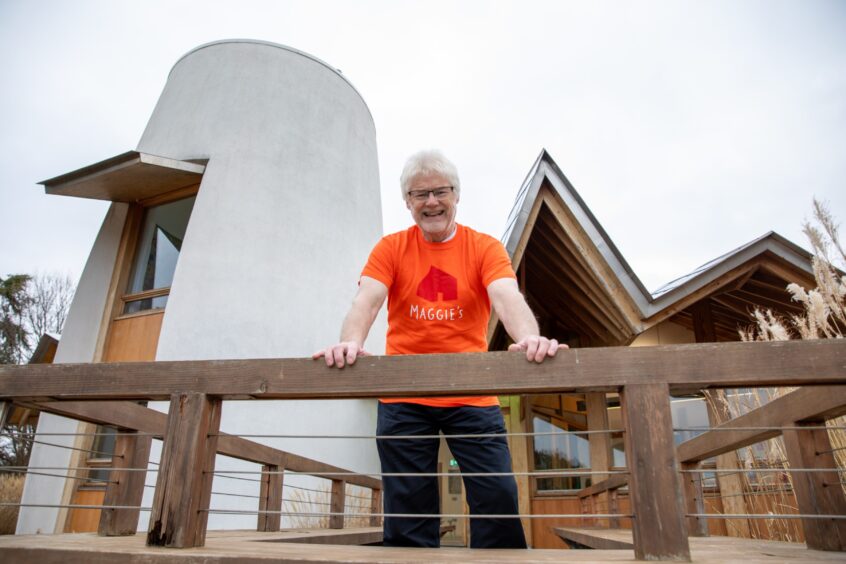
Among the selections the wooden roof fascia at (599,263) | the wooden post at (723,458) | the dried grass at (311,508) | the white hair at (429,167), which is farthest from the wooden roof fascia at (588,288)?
the white hair at (429,167)

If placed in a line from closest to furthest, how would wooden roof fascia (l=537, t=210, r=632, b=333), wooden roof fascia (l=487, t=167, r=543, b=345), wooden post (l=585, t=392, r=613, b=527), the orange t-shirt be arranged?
the orange t-shirt
wooden roof fascia (l=487, t=167, r=543, b=345)
wooden roof fascia (l=537, t=210, r=632, b=333)
wooden post (l=585, t=392, r=613, b=527)

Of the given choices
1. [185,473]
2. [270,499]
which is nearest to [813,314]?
[270,499]

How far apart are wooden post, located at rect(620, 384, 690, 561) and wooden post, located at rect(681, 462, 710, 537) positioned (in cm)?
207

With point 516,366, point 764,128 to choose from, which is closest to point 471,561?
point 516,366

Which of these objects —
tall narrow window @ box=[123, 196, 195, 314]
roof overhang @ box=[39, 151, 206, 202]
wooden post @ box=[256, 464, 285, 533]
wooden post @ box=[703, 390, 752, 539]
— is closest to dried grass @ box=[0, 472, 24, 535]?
tall narrow window @ box=[123, 196, 195, 314]

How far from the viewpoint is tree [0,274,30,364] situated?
50.5 feet

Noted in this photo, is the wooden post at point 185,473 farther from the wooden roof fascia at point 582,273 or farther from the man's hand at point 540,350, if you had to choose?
the wooden roof fascia at point 582,273

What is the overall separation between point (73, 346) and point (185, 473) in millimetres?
7294

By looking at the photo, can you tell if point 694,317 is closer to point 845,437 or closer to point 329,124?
point 845,437

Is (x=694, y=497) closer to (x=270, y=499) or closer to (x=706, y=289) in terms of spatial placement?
(x=270, y=499)

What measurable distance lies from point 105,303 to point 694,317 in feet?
26.6

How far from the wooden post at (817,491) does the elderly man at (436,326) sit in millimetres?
1115

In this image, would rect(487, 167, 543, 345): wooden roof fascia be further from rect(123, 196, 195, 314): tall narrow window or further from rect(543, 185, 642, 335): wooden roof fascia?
rect(123, 196, 195, 314): tall narrow window

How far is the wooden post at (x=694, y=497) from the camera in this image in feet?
10.4
